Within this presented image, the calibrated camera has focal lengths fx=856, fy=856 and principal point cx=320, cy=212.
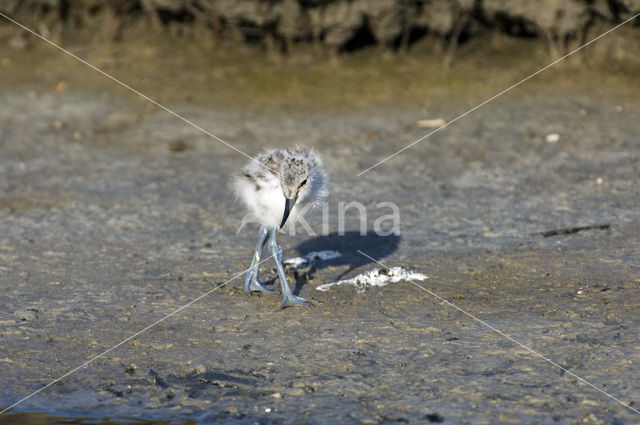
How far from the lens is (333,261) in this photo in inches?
211

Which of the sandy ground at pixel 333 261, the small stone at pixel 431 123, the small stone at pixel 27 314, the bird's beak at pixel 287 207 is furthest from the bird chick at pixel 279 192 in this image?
the small stone at pixel 431 123

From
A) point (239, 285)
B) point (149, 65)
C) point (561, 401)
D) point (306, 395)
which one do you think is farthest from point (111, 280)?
point (149, 65)

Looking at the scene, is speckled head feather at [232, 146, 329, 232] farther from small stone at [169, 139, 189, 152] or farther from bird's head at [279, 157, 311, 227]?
small stone at [169, 139, 189, 152]

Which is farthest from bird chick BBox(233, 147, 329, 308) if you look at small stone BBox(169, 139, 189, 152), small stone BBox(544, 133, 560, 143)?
small stone BBox(544, 133, 560, 143)

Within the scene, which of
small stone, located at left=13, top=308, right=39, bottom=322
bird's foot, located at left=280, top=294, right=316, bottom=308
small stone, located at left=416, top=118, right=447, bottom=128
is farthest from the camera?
small stone, located at left=416, top=118, right=447, bottom=128

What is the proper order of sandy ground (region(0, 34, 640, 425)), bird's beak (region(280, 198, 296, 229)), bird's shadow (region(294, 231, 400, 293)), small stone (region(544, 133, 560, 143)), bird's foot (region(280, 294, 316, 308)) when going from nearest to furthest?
sandy ground (region(0, 34, 640, 425))
bird's foot (region(280, 294, 316, 308))
bird's beak (region(280, 198, 296, 229))
bird's shadow (region(294, 231, 400, 293))
small stone (region(544, 133, 560, 143))

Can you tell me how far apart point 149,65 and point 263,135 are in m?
2.15

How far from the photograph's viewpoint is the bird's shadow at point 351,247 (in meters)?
5.33

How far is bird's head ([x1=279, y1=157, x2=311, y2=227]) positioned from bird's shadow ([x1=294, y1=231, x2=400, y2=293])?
56 cm

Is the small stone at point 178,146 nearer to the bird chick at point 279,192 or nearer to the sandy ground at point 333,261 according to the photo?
the sandy ground at point 333,261

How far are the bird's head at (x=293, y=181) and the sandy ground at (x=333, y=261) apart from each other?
543mm

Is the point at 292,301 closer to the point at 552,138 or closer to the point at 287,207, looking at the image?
the point at 287,207

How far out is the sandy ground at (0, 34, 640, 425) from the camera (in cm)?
382

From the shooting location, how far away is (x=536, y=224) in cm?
579
